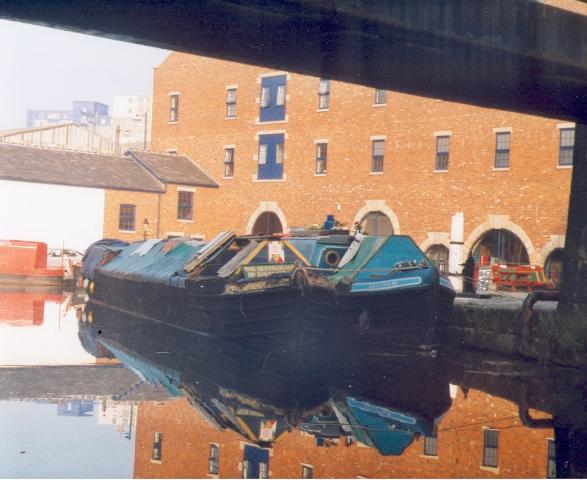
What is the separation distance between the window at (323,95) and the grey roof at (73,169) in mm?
8561

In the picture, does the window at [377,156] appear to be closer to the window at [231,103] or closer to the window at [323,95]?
the window at [323,95]

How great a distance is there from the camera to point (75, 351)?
15.2m

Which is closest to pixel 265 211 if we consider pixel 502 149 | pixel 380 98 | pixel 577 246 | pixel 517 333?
pixel 380 98

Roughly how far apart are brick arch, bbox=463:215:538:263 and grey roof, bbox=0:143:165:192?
15.7 meters

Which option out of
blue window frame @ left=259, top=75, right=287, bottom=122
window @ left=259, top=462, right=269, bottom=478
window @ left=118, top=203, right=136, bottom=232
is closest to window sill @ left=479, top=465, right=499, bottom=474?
window @ left=259, top=462, right=269, bottom=478

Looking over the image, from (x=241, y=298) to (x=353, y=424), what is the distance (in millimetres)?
7190

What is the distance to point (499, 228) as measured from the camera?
112 ft

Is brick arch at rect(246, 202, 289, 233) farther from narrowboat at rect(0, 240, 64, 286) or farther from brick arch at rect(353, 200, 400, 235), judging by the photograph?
narrowboat at rect(0, 240, 64, 286)

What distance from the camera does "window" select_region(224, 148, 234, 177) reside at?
4503 cm

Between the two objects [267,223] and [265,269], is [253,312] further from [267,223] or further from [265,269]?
[267,223]

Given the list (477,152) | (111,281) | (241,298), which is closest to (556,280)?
(477,152)

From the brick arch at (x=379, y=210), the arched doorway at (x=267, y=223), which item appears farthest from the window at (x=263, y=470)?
the arched doorway at (x=267, y=223)

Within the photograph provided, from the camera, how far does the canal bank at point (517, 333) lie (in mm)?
14305

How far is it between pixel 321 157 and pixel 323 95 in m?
2.73
